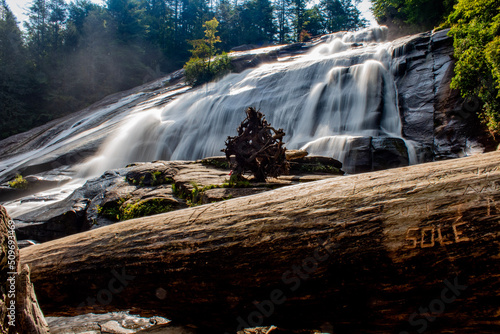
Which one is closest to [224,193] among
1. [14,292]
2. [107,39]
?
[14,292]

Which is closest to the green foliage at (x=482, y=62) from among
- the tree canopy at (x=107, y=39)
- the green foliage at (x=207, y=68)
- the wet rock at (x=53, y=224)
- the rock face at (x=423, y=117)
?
the rock face at (x=423, y=117)

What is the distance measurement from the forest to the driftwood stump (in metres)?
19.4

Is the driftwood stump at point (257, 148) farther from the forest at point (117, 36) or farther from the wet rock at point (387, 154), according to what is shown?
the forest at point (117, 36)

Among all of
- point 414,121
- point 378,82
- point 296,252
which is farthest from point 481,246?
point 378,82

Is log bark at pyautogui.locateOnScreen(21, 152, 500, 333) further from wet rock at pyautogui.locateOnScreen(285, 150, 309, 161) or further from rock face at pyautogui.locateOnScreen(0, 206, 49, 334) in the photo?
wet rock at pyautogui.locateOnScreen(285, 150, 309, 161)

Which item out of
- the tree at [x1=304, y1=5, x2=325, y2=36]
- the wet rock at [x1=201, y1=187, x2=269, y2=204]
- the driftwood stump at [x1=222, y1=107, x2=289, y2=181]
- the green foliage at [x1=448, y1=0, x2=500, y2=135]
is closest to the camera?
the wet rock at [x1=201, y1=187, x2=269, y2=204]

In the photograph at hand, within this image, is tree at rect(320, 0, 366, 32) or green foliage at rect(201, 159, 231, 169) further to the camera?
tree at rect(320, 0, 366, 32)

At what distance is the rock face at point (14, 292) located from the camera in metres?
1.62

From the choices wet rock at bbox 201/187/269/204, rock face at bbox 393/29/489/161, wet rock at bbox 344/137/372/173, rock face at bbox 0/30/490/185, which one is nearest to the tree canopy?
rock face at bbox 0/30/490/185

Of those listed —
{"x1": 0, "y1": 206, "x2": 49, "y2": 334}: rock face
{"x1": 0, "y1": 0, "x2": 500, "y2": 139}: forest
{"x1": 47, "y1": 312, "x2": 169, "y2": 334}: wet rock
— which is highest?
{"x1": 0, "y1": 0, "x2": 500, "y2": 139}: forest

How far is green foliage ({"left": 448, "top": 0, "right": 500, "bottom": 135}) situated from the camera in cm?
855

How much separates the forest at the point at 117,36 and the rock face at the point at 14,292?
23.4m

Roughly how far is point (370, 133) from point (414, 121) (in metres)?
1.99

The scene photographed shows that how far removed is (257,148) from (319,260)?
3.72 metres
